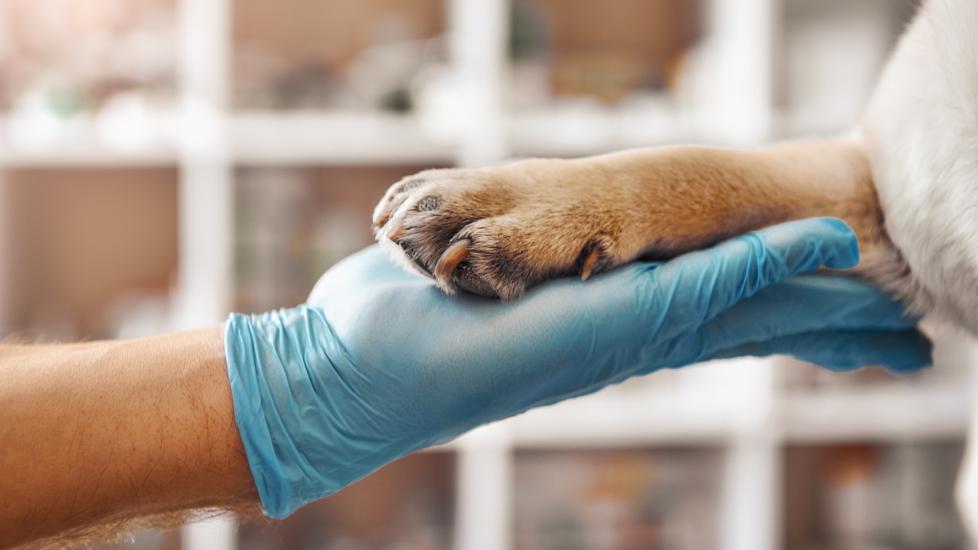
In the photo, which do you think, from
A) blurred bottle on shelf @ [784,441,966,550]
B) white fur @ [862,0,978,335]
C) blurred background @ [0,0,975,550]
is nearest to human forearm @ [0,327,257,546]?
white fur @ [862,0,978,335]

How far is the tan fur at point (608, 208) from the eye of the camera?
0.67m

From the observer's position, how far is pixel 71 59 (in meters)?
2.05

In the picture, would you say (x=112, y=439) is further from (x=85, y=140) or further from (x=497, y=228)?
(x=85, y=140)

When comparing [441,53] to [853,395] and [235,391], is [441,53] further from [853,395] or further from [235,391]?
[235,391]

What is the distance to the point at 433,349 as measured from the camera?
0.71 meters

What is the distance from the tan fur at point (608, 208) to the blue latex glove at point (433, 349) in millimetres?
32

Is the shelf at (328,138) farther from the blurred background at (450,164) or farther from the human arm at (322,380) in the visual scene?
the human arm at (322,380)

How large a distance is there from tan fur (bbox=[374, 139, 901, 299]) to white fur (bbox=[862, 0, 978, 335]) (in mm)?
38

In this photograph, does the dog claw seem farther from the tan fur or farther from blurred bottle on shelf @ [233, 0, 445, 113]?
blurred bottle on shelf @ [233, 0, 445, 113]

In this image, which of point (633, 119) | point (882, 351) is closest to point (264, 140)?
point (633, 119)

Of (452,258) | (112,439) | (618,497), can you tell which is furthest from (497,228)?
(618,497)

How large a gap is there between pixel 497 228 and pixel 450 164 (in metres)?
1.34

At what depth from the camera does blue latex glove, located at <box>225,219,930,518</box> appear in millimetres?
714

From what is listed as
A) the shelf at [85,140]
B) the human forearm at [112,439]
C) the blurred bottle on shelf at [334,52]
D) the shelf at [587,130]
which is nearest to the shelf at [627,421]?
the shelf at [587,130]
